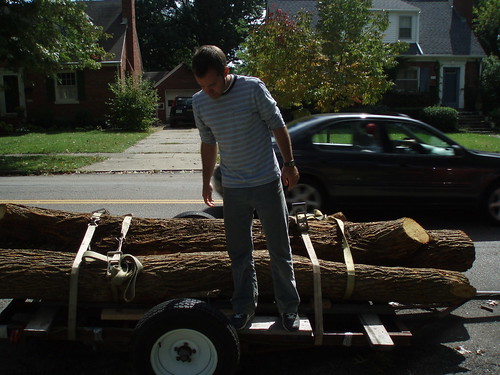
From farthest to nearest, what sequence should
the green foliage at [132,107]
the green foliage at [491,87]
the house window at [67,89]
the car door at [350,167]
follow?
the house window at [67,89] < the green foliage at [491,87] < the green foliage at [132,107] < the car door at [350,167]

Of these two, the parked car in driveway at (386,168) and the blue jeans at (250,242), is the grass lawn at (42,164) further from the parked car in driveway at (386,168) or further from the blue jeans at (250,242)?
the blue jeans at (250,242)

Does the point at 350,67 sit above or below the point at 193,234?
above

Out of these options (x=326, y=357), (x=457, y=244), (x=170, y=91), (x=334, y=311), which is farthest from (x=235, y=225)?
(x=170, y=91)

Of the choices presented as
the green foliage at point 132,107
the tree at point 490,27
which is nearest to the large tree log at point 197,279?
the green foliage at point 132,107

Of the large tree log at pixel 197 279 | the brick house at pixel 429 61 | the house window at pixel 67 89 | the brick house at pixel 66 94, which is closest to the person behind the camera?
the large tree log at pixel 197 279

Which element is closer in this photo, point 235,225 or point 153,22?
point 235,225

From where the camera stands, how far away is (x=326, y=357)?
362 centimetres

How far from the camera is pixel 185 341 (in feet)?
10.2

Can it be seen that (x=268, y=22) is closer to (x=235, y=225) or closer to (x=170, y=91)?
(x=235, y=225)

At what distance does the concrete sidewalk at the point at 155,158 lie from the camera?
13867 mm

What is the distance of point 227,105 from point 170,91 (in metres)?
33.9

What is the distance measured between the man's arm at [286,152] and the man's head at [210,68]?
0.46 meters

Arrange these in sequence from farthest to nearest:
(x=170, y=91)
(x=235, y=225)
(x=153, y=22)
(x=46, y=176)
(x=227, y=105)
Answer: (x=153, y=22) < (x=170, y=91) < (x=46, y=176) < (x=235, y=225) < (x=227, y=105)

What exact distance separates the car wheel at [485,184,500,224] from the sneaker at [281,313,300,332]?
513cm
